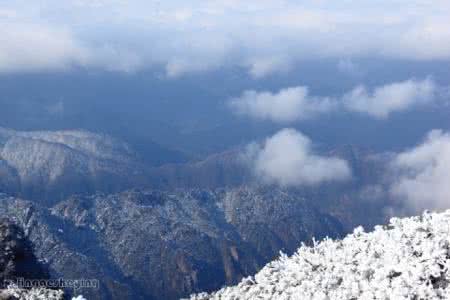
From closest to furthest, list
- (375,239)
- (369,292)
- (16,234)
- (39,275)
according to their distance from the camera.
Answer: (369,292) → (375,239) → (39,275) → (16,234)

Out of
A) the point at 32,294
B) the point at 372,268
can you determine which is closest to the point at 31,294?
the point at 32,294

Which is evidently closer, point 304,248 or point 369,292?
point 369,292

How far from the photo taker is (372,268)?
62.6 metres

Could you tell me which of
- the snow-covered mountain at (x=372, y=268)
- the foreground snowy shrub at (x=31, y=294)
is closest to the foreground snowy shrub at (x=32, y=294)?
the foreground snowy shrub at (x=31, y=294)

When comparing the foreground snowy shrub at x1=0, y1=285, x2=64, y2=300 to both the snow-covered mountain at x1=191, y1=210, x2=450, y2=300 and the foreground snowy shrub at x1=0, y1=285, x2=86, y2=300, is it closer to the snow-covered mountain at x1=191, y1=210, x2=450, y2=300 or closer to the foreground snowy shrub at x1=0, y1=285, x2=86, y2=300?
the foreground snowy shrub at x1=0, y1=285, x2=86, y2=300

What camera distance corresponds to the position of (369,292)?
57.6 m

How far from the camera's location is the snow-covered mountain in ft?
183

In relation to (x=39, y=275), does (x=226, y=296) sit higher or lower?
lower

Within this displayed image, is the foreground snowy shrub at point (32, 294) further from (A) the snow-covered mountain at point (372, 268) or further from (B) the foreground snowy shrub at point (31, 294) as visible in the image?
(A) the snow-covered mountain at point (372, 268)

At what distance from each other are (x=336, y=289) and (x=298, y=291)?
4915mm

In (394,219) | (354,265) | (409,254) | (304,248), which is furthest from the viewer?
(304,248)

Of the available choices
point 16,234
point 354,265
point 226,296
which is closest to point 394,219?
point 354,265

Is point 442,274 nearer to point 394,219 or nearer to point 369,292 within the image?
point 369,292

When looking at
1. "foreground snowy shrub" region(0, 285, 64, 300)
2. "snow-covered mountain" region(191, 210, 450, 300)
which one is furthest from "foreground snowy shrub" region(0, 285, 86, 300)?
"snow-covered mountain" region(191, 210, 450, 300)
